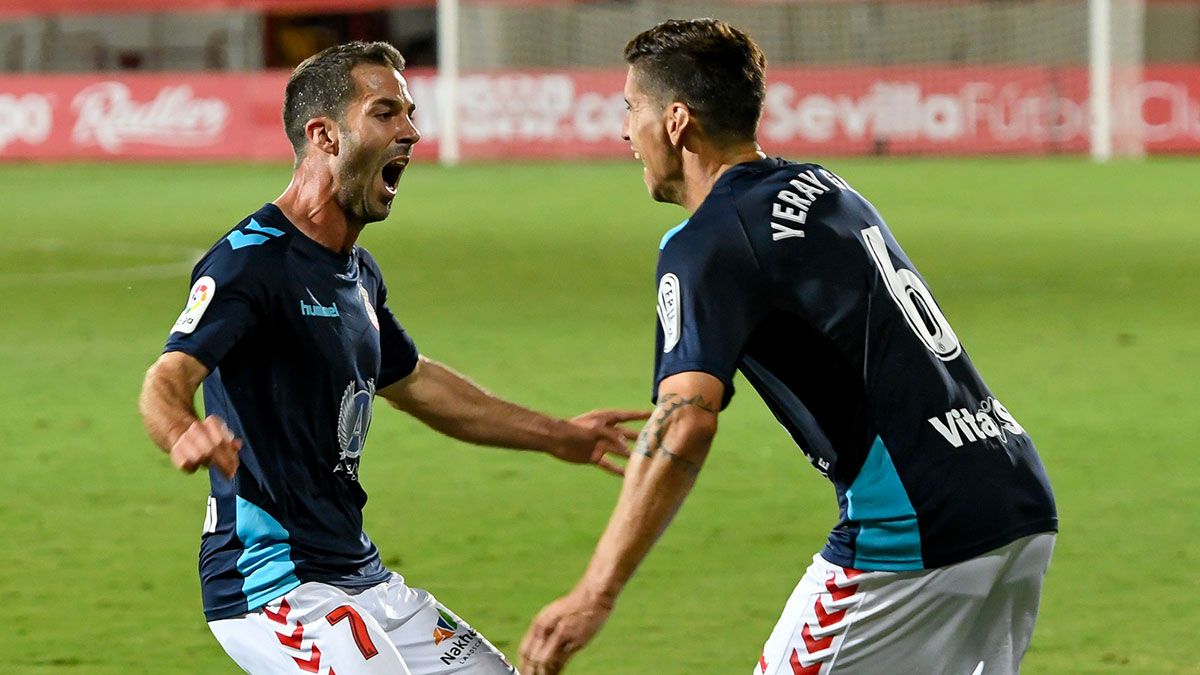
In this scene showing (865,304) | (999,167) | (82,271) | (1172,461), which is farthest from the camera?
(999,167)

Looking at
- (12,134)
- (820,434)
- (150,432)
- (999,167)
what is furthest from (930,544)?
(12,134)

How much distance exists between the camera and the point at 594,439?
5.53 metres

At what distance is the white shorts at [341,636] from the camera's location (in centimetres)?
455

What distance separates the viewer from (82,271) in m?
18.0

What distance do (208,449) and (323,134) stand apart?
1.07m

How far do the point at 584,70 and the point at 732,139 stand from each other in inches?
1035

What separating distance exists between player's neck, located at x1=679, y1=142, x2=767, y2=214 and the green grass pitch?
8.15ft

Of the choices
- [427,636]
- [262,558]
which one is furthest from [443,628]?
[262,558]

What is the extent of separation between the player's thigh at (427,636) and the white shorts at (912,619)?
0.86 m

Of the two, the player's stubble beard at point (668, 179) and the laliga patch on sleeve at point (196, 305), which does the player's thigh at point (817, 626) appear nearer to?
the player's stubble beard at point (668, 179)

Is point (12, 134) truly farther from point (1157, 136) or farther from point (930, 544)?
point (930, 544)

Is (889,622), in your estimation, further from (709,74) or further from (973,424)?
(709,74)

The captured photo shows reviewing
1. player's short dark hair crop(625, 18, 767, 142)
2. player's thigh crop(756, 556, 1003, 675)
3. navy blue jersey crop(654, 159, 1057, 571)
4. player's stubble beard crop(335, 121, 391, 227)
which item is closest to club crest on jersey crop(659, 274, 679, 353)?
navy blue jersey crop(654, 159, 1057, 571)

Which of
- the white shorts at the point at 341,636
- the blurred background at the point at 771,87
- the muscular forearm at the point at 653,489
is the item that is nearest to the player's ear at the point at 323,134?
the white shorts at the point at 341,636
